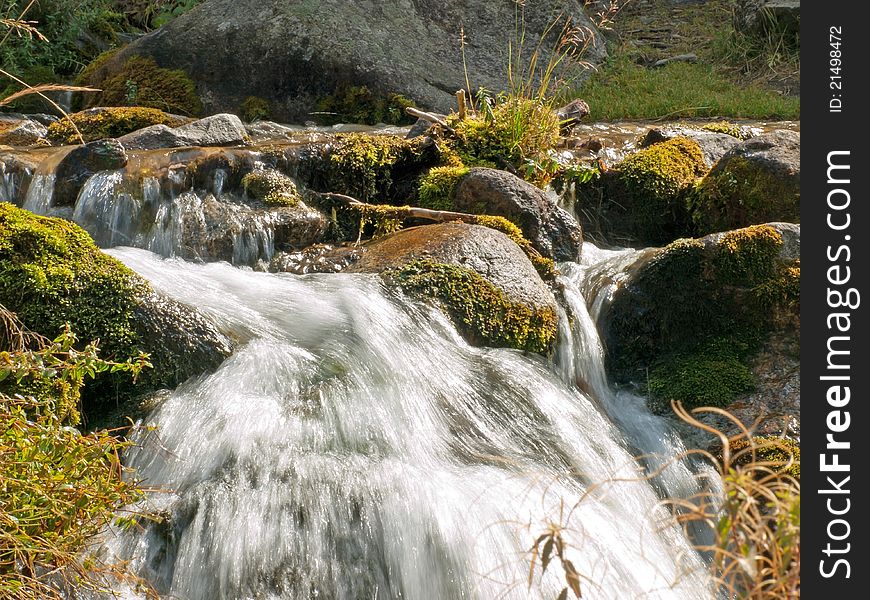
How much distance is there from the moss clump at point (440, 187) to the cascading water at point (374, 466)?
175cm

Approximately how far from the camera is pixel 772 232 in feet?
19.2

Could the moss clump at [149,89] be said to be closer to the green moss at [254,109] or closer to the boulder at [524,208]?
the green moss at [254,109]

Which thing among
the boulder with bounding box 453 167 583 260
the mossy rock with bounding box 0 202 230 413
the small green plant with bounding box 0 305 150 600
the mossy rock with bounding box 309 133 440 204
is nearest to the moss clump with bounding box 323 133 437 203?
the mossy rock with bounding box 309 133 440 204

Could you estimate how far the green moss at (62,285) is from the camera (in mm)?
4531

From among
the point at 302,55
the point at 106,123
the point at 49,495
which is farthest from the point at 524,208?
the point at 302,55

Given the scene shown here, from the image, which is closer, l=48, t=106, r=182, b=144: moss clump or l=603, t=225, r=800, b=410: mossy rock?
l=603, t=225, r=800, b=410: mossy rock

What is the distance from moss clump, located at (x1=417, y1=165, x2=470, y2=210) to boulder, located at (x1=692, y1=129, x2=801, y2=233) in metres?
2.03

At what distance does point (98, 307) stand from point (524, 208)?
3.33 metres

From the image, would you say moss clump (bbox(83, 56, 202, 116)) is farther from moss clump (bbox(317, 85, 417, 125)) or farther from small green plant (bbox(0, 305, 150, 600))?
small green plant (bbox(0, 305, 150, 600))

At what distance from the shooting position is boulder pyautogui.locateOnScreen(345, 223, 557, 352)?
5492 millimetres

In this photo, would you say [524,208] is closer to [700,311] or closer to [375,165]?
[375,165]

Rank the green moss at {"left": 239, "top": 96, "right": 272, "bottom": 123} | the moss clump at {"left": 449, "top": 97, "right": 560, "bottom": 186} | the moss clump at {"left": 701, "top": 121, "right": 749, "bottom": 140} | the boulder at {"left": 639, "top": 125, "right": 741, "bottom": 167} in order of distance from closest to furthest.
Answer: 1. the moss clump at {"left": 449, "top": 97, "right": 560, "bottom": 186}
2. the boulder at {"left": 639, "top": 125, "right": 741, "bottom": 167}
3. the moss clump at {"left": 701, "top": 121, "right": 749, "bottom": 140}
4. the green moss at {"left": 239, "top": 96, "right": 272, "bottom": 123}

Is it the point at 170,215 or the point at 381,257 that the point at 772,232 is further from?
the point at 170,215

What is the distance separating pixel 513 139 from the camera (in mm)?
8000
